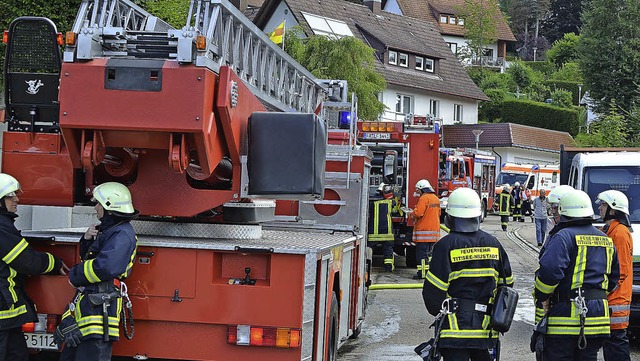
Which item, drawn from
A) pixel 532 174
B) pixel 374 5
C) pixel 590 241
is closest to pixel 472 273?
pixel 590 241

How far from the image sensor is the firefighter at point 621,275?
7469mm

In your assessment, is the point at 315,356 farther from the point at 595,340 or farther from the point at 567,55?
the point at 567,55

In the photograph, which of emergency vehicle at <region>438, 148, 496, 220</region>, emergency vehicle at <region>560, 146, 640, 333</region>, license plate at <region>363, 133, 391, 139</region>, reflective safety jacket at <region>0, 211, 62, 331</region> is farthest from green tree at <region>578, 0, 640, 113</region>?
reflective safety jacket at <region>0, 211, 62, 331</region>

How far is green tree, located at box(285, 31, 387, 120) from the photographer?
30.6 metres

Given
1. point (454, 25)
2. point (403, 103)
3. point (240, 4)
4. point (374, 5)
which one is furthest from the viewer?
point (454, 25)

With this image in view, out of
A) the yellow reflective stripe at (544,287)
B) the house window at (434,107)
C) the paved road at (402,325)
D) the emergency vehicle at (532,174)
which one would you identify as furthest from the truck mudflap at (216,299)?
the house window at (434,107)

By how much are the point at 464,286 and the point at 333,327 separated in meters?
1.82

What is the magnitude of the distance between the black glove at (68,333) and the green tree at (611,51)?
2971 centimetres

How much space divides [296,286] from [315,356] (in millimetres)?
645

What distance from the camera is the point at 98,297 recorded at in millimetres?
5812

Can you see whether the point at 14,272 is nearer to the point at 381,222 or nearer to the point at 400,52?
the point at 381,222

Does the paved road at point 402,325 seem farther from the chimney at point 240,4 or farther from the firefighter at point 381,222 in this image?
the chimney at point 240,4

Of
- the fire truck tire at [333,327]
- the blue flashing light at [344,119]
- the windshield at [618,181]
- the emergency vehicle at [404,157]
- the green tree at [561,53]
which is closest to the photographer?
the fire truck tire at [333,327]

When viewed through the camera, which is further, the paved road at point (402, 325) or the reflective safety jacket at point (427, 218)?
the reflective safety jacket at point (427, 218)
